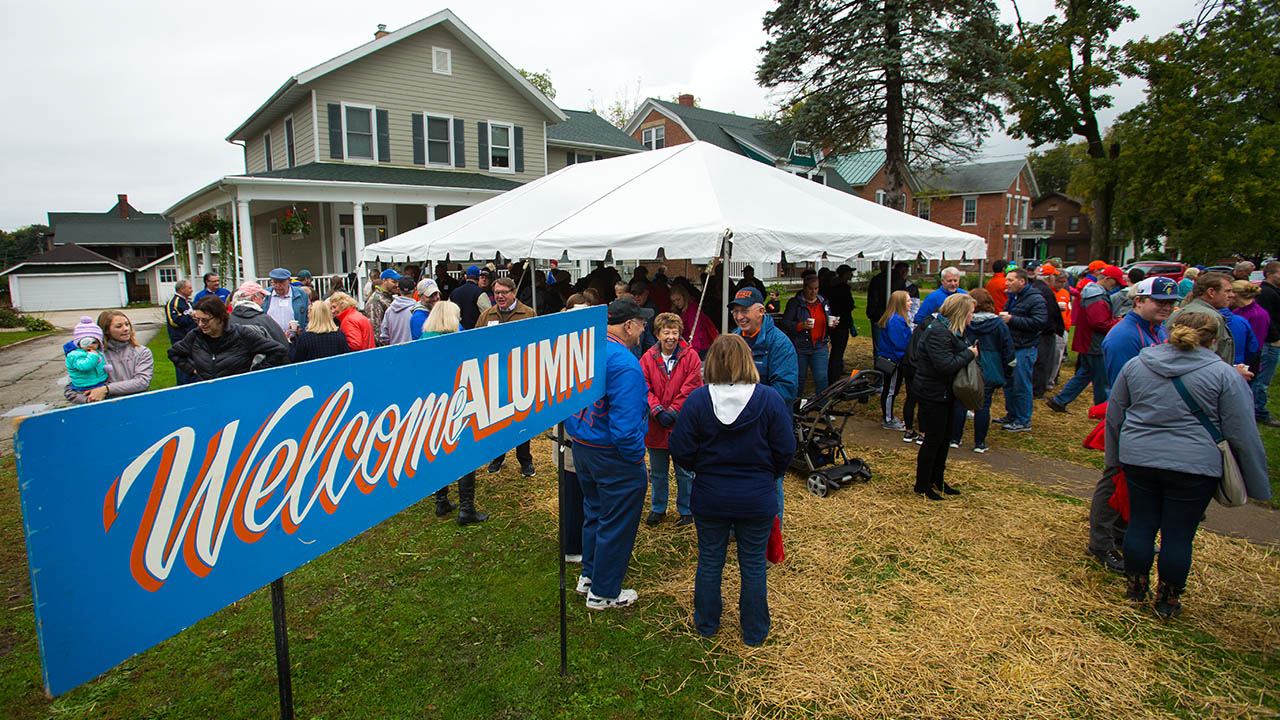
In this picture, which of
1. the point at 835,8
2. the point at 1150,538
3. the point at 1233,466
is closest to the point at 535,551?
the point at 1150,538

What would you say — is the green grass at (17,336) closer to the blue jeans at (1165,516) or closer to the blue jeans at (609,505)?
the blue jeans at (609,505)

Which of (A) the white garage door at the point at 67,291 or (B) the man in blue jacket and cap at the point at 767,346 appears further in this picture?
(A) the white garage door at the point at 67,291

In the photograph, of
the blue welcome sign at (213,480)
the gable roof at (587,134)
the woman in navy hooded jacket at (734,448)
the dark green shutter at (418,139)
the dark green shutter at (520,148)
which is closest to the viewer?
the blue welcome sign at (213,480)

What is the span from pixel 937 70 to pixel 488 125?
1353 cm

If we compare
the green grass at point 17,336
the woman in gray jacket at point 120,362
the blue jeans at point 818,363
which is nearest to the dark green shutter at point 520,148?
the green grass at point 17,336

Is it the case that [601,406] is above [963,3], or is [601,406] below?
below

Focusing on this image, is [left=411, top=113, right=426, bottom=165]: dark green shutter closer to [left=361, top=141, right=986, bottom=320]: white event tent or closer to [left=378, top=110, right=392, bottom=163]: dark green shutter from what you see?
[left=378, top=110, right=392, bottom=163]: dark green shutter

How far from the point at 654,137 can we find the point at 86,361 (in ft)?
111

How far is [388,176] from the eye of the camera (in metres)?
17.3

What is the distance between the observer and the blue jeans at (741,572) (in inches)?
134

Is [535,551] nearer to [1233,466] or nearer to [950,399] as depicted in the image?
[950,399]

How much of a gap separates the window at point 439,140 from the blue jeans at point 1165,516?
1932 centimetres

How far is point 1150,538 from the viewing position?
3.81 metres

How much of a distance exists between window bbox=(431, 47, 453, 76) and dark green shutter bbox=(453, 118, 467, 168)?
142cm
